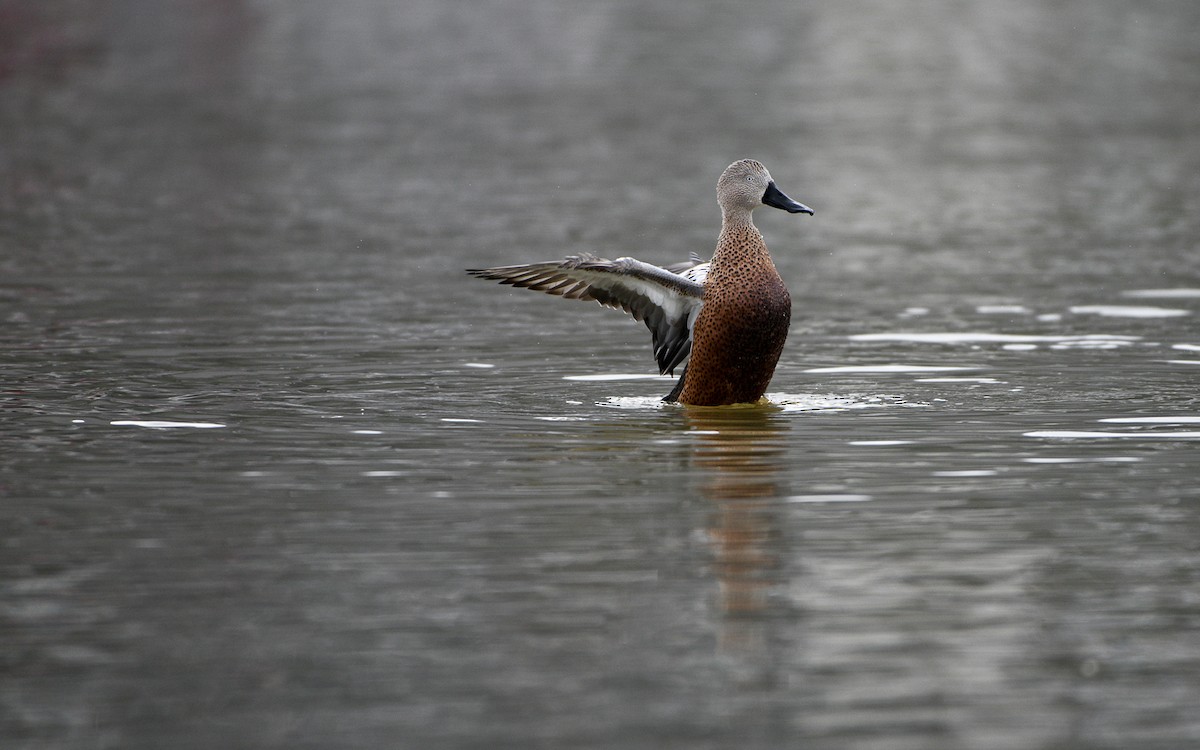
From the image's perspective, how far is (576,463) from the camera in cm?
903

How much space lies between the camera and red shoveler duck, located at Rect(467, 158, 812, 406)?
10.4 m

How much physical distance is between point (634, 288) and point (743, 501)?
2.76m

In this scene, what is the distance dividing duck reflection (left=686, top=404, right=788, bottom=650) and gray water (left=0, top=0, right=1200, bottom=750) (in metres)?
0.03

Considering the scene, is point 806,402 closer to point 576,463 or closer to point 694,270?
point 694,270

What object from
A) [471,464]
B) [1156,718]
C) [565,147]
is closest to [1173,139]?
[565,147]

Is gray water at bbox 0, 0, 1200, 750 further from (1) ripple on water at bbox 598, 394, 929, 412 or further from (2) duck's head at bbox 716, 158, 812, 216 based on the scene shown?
(2) duck's head at bbox 716, 158, 812, 216

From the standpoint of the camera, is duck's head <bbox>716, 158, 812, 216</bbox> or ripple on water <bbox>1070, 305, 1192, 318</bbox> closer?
duck's head <bbox>716, 158, 812, 216</bbox>

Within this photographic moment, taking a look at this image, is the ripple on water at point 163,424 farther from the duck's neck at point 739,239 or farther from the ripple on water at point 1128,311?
the ripple on water at point 1128,311

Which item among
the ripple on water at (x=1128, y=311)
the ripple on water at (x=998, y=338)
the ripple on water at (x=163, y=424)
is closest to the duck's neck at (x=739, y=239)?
the ripple on water at (x=998, y=338)

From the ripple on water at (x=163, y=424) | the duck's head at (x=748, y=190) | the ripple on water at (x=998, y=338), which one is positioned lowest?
the ripple on water at (x=163, y=424)

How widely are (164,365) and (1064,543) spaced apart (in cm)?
598

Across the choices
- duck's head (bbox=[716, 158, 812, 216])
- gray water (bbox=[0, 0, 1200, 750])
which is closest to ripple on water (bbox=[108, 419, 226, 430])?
gray water (bbox=[0, 0, 1200, 750])

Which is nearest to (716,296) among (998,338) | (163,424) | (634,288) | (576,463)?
(634,288)

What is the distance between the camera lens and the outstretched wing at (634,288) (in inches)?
411
